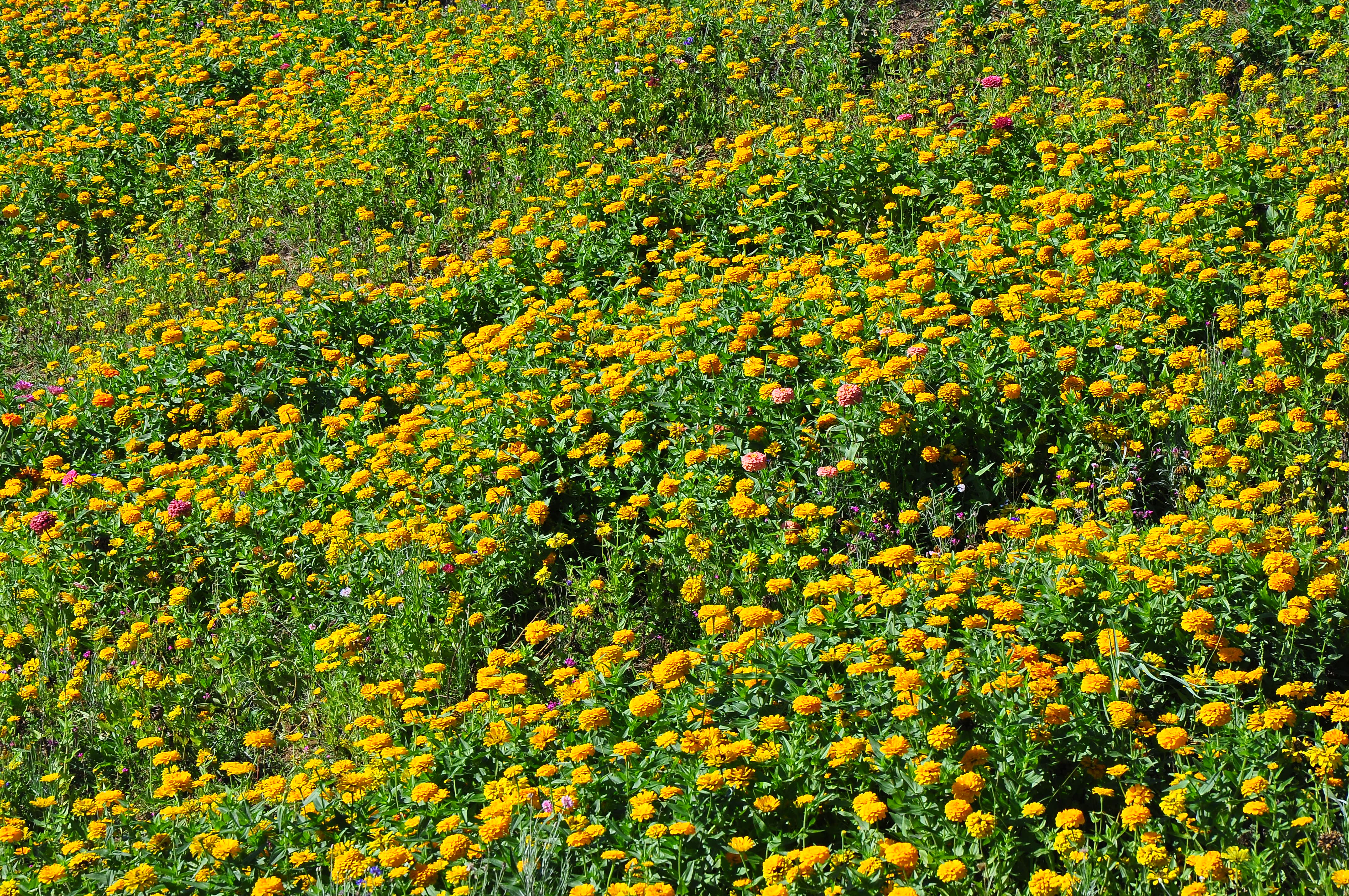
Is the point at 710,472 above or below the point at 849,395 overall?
below

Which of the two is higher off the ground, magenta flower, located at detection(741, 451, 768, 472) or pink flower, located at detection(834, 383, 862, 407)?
pink flower, located at detection(834, 383, 862, 407)

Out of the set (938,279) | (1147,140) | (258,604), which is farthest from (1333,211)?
(258,604)

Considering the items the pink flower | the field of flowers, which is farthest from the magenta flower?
the pink flower

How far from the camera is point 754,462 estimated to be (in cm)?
526

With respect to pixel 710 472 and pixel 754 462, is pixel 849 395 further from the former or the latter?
pixel 710 472

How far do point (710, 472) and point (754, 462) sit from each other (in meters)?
0.21

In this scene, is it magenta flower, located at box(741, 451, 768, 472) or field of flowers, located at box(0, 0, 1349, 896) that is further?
magenta flower, located at box(741, 451, 768, 472)

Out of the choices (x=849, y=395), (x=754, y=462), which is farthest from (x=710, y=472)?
(x=849, y=395)

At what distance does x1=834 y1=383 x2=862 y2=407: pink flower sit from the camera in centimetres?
534

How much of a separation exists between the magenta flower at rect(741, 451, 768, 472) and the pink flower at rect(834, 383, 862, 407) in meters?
0.41

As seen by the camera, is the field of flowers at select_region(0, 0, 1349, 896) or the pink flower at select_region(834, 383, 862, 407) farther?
the pink flower at select_region(834, 383, 862, 407)

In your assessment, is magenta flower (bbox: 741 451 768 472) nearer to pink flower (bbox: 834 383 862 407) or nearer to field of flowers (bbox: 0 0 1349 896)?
field of flowers (bbox: 0 0 1349 896)

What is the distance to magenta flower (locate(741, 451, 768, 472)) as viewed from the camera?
17.3 ft

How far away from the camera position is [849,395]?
5340 millimetres
